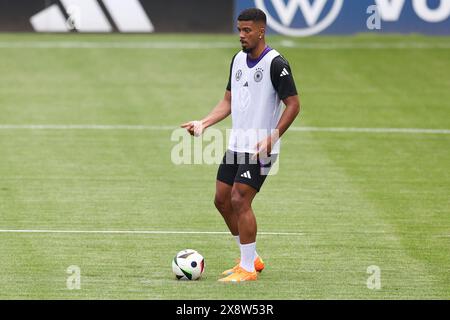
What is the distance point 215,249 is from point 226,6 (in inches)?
737

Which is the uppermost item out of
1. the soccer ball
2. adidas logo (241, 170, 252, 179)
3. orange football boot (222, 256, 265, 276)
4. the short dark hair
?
the short dark hair

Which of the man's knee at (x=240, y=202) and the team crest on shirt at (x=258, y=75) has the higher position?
the team crest on shirt at (x=258, y=75)

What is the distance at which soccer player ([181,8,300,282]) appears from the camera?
39.2 ft

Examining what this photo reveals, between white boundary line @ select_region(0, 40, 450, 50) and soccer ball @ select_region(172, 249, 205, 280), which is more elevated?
soccer ball @ select_region(172, 249, 205, 280)

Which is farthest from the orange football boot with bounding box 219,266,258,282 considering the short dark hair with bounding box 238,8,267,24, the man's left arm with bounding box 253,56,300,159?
the short dark hair with bounding box 238,8,267,24

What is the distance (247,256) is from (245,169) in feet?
2.95

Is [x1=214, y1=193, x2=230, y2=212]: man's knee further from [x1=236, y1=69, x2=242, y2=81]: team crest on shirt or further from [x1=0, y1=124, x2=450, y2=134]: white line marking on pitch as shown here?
[x1=0, y1=124, x2=450, y2=134]: white line marking on pitch

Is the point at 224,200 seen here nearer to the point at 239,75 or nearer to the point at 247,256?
the point at 247,256

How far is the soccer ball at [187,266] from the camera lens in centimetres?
1203

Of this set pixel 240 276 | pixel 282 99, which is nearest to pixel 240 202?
pixel 240 276

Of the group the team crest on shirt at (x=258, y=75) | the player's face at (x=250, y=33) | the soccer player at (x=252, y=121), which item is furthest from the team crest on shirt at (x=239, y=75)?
the player's face at (x=250, y=33)

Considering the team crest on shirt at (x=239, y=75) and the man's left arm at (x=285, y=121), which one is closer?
the man's left arm at (x=285, y=121)

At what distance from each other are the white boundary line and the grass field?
0.26ft

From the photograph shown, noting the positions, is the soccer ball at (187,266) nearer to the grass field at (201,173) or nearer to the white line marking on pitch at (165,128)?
the grass field at (201,173)
